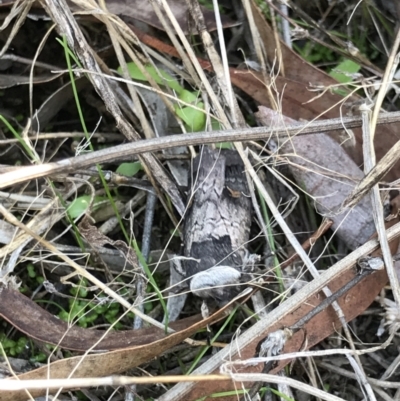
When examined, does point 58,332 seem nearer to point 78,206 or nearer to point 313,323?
point 78,206

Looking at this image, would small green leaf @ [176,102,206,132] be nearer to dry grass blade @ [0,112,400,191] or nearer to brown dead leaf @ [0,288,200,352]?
dry grass blade @ [0,112,400,191]

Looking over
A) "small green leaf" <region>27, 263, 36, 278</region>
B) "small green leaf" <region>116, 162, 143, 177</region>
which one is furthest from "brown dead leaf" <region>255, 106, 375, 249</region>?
"small green leaf" <region>27, 263, 36, 278</region>

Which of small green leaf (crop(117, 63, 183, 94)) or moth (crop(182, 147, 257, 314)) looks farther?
small green leaf (crop(117, 63, 183, 94))

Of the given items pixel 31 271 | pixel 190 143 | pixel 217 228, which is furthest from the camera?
pixel 31 271

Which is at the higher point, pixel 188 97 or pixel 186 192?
pixel 188 97

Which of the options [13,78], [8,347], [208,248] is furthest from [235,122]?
[8,347]

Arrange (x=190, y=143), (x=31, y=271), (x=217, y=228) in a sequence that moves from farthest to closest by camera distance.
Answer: (x=31, y=271) < (x=217, y=228) < (x=190, y=143)

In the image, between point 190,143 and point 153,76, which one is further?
point 153,76

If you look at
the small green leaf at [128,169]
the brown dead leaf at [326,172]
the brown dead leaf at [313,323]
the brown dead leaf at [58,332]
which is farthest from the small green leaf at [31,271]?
the brown dead leaf at [326,172]

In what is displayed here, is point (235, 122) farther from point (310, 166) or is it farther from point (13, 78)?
point (13, 78)

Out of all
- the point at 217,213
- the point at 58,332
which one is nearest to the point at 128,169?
the point at 217,213
